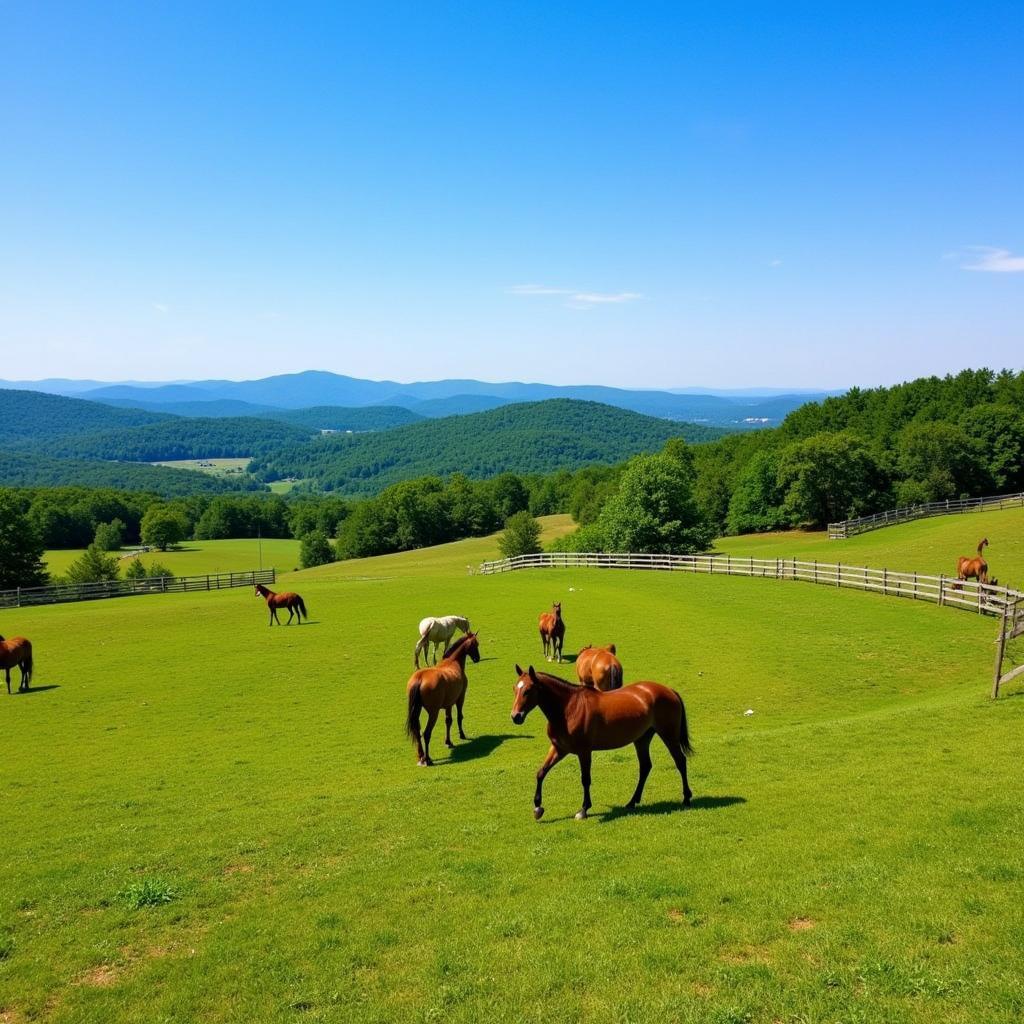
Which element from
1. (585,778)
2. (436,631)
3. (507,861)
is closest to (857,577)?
(436,631)

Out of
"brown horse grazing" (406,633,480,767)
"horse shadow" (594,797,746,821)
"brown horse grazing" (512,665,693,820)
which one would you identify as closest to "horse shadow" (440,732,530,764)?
"brown horse grazing" (406,633,480,767)

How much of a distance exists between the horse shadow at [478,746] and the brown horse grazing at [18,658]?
1485 cm

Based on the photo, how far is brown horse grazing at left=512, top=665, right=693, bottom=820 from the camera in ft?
32.3

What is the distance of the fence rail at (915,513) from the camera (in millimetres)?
59938

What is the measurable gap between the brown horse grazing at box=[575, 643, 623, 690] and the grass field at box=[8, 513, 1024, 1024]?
1.74m

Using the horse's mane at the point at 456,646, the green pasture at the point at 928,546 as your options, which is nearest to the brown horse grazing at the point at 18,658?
the horse's mane at the point at 456,646

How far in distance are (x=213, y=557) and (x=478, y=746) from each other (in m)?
102

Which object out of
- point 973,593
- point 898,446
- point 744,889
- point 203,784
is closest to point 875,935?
point 744,889

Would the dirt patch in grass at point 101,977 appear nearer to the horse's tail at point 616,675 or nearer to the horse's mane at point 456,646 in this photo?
the horse's mane at point 456,646

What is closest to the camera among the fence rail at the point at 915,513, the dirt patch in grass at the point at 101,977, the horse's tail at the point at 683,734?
the dirt patch in grass at the point at 101,977

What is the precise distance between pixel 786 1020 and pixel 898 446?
8522 cm

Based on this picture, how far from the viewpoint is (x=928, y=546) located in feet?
150

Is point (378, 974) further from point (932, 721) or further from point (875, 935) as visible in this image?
point (932, 721)

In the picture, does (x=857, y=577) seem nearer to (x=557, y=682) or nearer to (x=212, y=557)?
(x=557, y=682)
